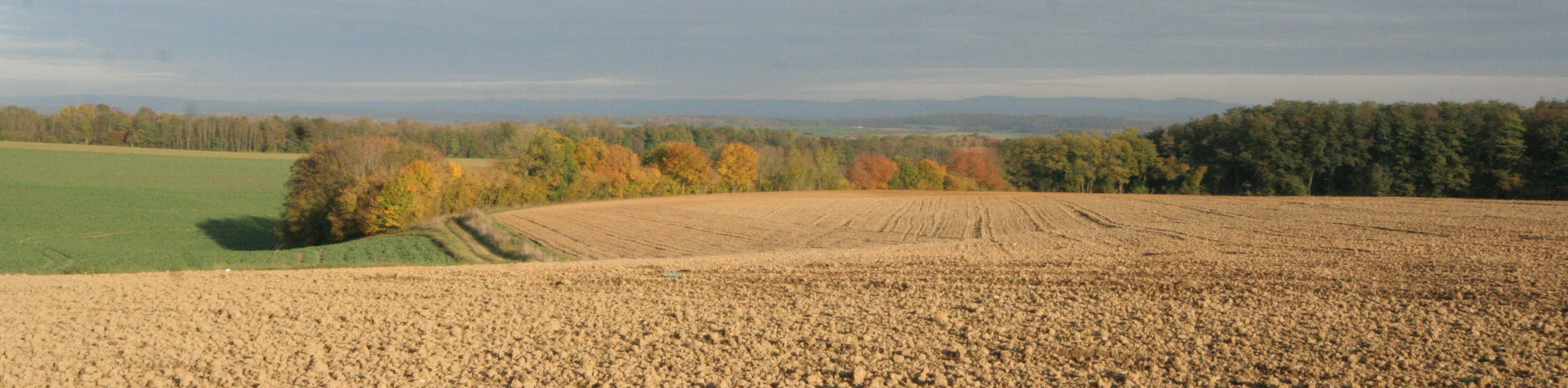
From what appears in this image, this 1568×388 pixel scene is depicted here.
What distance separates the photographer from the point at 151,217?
4825 cm

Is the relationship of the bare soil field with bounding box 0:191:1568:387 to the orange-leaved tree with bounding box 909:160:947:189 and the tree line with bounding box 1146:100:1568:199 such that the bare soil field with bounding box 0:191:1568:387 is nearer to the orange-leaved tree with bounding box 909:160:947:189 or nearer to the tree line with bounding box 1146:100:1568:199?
the tree line with bounding box 1146:100:1568:199

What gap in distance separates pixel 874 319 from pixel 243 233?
4864 centimetres

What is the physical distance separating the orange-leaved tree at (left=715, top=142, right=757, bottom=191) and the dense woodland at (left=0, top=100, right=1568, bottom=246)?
0.38 feet

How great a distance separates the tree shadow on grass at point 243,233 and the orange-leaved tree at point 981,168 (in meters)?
52.0

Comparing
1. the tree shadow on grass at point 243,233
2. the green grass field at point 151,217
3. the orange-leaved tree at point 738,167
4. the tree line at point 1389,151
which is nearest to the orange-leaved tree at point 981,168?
the tree line at point 1389,151

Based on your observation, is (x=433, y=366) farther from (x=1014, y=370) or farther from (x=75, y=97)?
(x=75, y=97)

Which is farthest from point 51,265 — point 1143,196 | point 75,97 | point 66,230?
point 1143,196

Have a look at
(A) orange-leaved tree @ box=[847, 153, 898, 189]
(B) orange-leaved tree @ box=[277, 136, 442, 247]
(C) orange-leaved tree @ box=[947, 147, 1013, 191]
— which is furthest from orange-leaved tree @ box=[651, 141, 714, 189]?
(C) orange-leaved tree @ box=[947, 147, 1013, 191]

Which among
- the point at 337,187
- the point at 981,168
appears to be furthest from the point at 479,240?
the point at 981,168

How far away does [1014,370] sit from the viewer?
26.5 ft

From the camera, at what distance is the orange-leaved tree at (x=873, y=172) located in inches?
3095

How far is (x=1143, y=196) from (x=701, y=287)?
38381 mm

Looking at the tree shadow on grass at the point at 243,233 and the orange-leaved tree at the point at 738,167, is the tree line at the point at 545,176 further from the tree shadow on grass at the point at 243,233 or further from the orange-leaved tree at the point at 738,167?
the tree shadow on grass at the point at 243,233

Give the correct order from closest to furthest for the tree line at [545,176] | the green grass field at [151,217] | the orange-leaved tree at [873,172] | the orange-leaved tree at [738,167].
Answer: the green grass field at [151,217], the tree line at [545,176], the orange-leaved tree at [738,167], the orange-leaved tree at [873,172]
